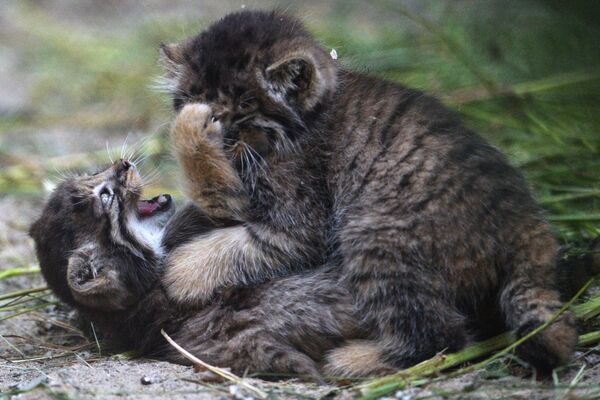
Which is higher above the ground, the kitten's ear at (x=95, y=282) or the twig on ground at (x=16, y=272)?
the twig on ground at (x=16, y=272)

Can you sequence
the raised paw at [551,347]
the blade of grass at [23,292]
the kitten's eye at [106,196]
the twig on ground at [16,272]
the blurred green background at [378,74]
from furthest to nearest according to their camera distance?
the blurred green background at [378,74] < the twig on ground at [16,272] < the blade of grass at [23,292] < the kitten's eye at [106,196] < the raised paw at [551,347]

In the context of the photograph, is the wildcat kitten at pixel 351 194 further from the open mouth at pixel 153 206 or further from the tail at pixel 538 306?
the open mouth at pixel 153 206

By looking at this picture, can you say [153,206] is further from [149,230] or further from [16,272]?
[16,272]

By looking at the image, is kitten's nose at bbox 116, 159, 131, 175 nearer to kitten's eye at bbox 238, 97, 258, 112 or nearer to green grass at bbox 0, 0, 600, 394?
green grass at bbox 0, 0, 600, 394

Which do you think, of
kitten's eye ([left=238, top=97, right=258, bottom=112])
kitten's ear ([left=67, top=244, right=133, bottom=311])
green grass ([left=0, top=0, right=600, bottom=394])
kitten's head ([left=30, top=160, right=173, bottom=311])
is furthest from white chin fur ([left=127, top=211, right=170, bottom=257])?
kitten's eye ([left=238, top=97, right=258, bottom=112])

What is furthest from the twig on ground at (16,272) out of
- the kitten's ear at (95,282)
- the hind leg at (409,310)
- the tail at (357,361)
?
the hind leg at (409,310)

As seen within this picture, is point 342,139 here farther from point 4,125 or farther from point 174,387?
point 4,125

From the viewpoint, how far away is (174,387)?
Answer: 3.93m

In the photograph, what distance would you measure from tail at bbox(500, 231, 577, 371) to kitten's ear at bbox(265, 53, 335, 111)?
4.66ft

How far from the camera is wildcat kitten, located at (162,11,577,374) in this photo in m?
3.99

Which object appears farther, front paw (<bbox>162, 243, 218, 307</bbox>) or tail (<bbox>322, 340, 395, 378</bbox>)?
front paw (<bbox>162, 243, 218, 307</bbox>)

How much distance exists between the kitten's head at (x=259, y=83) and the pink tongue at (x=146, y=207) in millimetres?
→ 769

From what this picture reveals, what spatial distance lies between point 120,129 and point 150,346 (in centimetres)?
490

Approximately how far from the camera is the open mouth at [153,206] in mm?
4980
